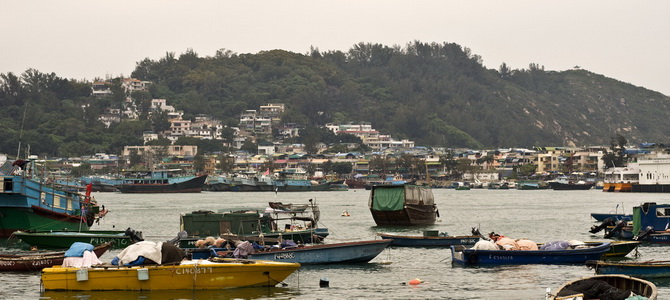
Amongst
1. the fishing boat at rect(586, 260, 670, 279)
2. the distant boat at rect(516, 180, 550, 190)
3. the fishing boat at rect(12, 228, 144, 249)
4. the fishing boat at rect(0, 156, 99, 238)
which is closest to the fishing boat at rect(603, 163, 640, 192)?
the distant boat at rect(516, 180, 550, 190)

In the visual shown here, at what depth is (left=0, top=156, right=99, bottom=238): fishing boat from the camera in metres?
47.0

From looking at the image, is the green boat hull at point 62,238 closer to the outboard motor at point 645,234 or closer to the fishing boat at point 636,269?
the fishing boat at point 636,269

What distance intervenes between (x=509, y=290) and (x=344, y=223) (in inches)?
1515

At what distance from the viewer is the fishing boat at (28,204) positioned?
1850 inches

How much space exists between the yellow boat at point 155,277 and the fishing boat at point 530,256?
9510mm

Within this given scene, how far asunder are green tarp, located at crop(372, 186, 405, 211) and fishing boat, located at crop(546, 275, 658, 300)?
3437 centimetres

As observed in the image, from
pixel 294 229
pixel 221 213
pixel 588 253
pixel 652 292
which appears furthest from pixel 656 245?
pixel 652 292

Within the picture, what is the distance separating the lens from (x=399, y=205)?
59312mm

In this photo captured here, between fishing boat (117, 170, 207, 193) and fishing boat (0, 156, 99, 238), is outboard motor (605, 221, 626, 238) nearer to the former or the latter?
fishing boat (0, 156, 99, 238)

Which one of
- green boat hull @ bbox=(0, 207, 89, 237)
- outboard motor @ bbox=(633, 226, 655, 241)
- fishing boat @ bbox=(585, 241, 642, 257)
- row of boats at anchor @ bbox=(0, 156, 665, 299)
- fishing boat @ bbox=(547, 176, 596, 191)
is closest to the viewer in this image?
row of boats at anchor @ bbox=(0, 156, 665, 299)

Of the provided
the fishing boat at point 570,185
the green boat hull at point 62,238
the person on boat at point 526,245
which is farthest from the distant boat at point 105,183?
the person on boat at point 526,245

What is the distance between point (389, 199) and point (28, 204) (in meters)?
21.5

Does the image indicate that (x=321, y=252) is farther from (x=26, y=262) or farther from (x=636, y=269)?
(x=636, y=269)

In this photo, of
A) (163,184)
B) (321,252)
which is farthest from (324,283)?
(163,184)
